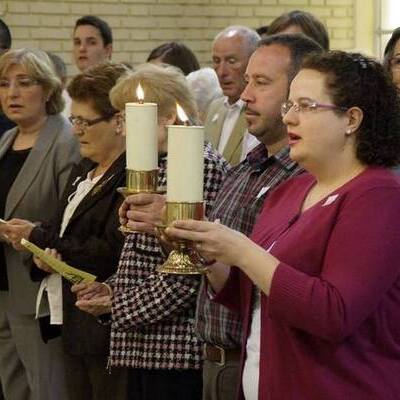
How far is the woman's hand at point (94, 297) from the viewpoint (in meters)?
3.01

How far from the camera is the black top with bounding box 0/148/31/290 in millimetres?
3945

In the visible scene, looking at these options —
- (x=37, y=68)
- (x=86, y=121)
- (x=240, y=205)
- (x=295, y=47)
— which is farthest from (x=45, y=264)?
(x=295, y=47)

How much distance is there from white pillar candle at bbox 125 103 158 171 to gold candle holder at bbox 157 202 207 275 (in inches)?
5.5

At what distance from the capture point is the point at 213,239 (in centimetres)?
182

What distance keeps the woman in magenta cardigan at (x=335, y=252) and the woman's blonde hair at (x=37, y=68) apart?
2.15 m

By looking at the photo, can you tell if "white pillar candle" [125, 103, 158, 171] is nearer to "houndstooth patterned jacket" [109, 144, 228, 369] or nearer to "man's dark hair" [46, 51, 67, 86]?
"houndstooth patterned jacket" [109, 144, 228, 369]

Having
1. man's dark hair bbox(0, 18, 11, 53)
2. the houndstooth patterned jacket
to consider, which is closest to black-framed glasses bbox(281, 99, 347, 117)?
the houndstooth patterned jacket

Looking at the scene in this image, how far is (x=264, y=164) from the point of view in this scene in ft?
8.45

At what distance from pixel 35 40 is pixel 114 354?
3899 millimetres

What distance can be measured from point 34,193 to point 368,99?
6.92ft

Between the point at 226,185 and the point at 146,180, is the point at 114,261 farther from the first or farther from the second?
the point at 146,180

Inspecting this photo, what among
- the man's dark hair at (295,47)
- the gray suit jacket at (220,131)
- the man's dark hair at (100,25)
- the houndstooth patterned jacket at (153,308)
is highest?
the man's dark hair at (100,25)

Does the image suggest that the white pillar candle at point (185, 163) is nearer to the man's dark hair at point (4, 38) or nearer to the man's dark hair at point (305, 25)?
the man's dark hair at point (305, 25)

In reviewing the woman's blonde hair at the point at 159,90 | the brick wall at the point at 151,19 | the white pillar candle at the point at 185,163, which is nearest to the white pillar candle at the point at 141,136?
the white pillar candle at the point at 185,163
